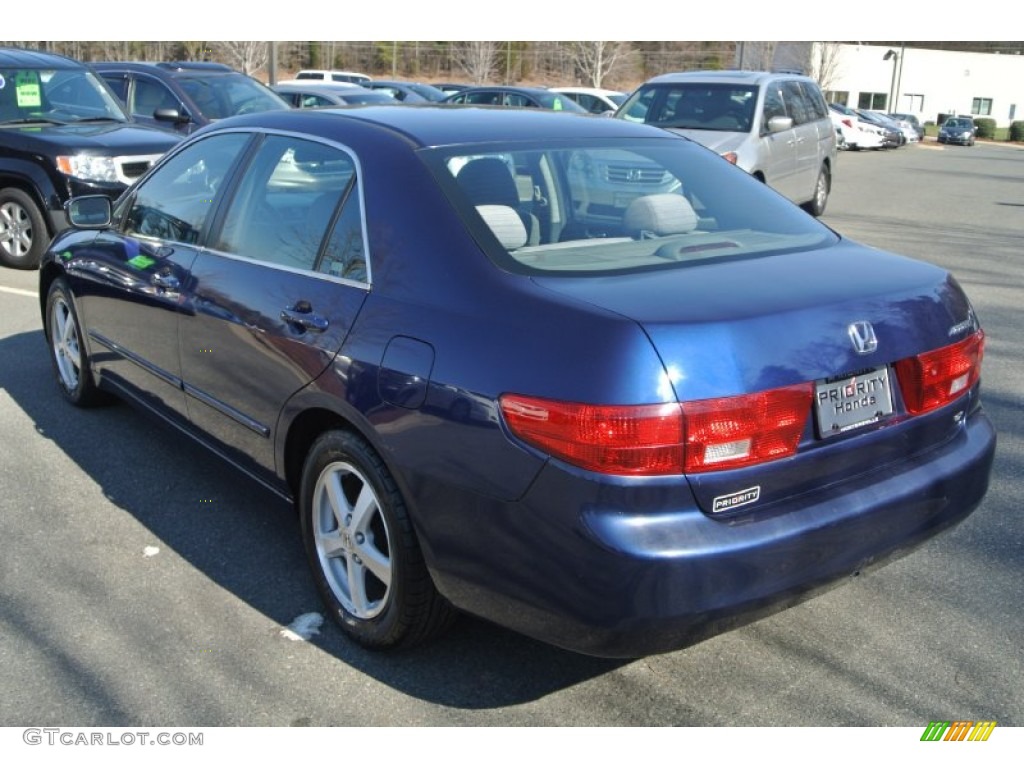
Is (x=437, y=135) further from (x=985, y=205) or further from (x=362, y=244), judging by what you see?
(x=985, y=205)

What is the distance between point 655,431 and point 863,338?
73 cm

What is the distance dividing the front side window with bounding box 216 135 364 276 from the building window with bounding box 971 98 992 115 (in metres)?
84.5

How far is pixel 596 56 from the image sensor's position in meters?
57.4

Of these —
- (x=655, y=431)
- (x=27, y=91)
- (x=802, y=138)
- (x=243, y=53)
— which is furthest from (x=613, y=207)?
(x=243, y=53)

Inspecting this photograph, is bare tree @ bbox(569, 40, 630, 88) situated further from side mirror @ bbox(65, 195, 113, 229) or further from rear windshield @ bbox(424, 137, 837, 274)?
rear windshield @ bbox(424, 137, 837, 274)

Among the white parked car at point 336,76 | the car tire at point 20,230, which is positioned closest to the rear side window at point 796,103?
the car tire at point 20,230

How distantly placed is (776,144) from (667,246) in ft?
31.3

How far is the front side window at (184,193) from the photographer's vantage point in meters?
4.31

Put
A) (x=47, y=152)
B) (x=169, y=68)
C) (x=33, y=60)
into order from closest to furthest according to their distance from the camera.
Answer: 1. (x=47, y=152)
2. (x=33, y=60)
3. (x=169, y=68)

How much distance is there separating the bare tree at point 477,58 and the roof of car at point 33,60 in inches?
1910

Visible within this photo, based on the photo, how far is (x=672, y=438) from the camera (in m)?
2.65

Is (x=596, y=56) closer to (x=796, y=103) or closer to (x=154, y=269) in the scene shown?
(x=796, y=103)

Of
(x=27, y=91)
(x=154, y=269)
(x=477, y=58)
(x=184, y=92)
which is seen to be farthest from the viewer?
(x=477, y=58)

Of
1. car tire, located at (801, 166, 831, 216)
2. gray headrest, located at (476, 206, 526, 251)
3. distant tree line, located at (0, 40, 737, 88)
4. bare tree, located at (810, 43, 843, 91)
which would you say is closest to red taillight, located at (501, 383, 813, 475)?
gray headrest, located at (476, 206, 526, 251)
